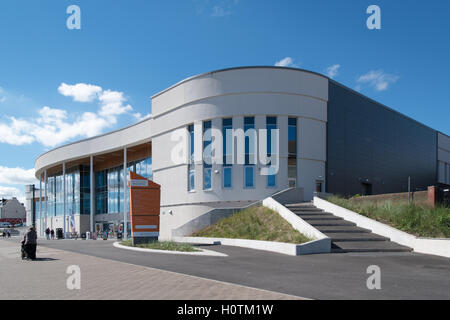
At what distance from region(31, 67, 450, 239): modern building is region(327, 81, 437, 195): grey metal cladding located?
0.29 ft

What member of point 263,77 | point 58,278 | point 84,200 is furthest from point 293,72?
point 84,200

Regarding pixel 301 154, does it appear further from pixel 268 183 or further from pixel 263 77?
pixel 263 77

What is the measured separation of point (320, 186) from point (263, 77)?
9539 millimetres

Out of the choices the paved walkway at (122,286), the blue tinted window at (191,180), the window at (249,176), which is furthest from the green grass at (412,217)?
the blue tinted window at (191,180)

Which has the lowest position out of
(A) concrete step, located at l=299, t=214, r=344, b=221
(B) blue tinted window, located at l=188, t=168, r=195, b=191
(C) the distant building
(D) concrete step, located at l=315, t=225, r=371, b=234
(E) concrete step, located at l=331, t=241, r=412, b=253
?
(C) the distant building

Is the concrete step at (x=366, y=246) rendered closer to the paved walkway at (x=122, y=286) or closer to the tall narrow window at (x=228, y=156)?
the paved walkway at (x=122, y=286)

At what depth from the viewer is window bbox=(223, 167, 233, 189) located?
3138cm

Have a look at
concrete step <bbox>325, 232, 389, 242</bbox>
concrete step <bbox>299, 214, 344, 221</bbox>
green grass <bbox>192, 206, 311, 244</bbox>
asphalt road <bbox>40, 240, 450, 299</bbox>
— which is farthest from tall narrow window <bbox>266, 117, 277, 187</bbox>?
asphalt road <bbox>40, 240, 450, 299</bbox>

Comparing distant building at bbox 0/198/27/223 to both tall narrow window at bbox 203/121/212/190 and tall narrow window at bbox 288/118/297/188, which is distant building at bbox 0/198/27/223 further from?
tall narrow window at bbox 288/118/297/188

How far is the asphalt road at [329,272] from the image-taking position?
8.12 meters

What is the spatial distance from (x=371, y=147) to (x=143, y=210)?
24605mm

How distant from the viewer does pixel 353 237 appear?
59.3 ft

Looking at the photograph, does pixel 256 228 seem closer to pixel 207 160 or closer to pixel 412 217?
pixel 412 217
